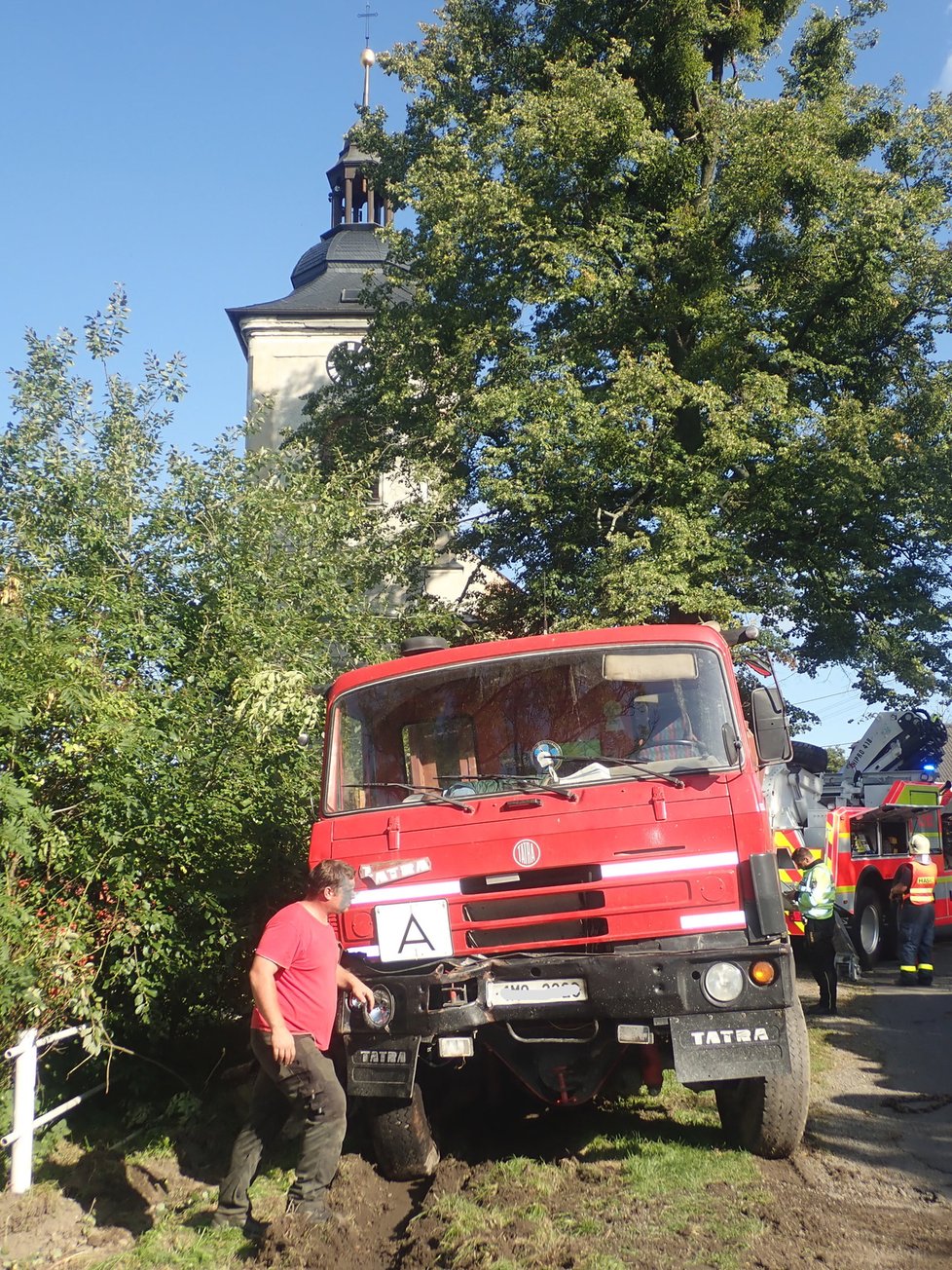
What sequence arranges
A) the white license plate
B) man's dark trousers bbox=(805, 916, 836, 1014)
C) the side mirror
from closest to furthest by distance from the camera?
1. the white license plate
2. the side mirror
3. man's dark trousers bbox=(805, 916, 836, 1014)

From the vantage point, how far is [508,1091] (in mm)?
8211

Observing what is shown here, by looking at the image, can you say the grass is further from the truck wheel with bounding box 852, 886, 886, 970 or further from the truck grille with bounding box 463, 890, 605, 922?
the truck wheel with bounding box 852, 886, 886, 970

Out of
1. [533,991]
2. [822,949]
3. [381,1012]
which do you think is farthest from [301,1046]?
[822,949]

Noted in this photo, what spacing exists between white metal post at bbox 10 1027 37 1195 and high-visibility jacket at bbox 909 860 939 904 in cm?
1146

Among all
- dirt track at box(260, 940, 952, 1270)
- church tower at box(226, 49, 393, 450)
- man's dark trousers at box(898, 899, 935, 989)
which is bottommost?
dirt track at box(260, 940, 952, 1270)

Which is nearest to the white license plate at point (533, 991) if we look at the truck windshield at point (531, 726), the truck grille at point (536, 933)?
the truck grille at point (536, 933)

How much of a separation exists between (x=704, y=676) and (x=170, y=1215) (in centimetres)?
370

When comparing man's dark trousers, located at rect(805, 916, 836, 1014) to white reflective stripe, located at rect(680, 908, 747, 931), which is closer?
white reflective stripe, located at rect(680, 908, 747, 931)

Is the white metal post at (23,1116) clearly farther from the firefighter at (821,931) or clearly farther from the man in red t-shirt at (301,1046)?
the firefighter at (821,931)

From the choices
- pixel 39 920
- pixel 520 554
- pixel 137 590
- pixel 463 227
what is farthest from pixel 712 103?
pixel 39 920

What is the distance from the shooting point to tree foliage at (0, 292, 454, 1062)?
20.7 ft

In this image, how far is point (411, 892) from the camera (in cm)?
619

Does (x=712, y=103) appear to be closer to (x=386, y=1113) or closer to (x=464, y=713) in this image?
(x=464, y=713)

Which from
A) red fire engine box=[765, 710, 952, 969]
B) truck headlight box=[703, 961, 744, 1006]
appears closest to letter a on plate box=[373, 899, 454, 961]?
truck headlight box=[703, 961, 744, 1006]
